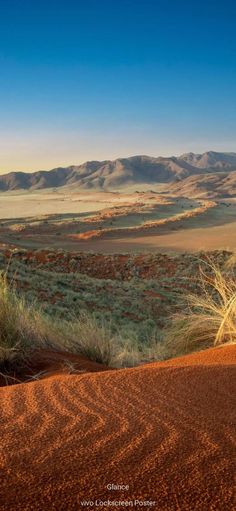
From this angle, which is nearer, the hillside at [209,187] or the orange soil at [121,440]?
the orange soil at [121,440]

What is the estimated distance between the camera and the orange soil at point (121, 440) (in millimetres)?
1879

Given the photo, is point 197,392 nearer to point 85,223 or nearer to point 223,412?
point 223,412

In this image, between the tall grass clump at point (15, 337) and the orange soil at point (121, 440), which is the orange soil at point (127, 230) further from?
the orange soil at point (121, 440)

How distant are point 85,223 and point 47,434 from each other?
45.6 meters

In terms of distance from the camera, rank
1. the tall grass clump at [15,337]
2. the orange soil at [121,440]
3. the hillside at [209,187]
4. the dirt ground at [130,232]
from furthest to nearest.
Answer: the hillside at [209,187] < the dirt ground at [130,232] < the tall grass clump at [15,337] < the orange soil at [121,440]

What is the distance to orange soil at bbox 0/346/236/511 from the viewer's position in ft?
6.16

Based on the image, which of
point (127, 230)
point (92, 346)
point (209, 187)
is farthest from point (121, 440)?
point (209, 187)

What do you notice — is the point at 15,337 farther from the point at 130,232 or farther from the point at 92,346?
the point at 130,232

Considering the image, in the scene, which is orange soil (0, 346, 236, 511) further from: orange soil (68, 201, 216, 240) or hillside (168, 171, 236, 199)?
hillside (168, 171, 236, 199)

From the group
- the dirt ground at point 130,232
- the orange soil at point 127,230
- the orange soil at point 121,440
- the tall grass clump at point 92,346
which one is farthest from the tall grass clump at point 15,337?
the orange soil at point 127,230

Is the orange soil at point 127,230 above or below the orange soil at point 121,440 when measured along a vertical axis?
below

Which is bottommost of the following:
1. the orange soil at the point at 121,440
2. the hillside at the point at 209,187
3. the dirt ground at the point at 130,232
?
the dirt ground at the point at 130,232

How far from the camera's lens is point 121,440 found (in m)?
2.37

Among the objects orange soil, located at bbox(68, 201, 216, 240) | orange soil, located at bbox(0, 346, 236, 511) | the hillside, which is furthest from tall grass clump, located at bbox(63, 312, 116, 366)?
the hillside
